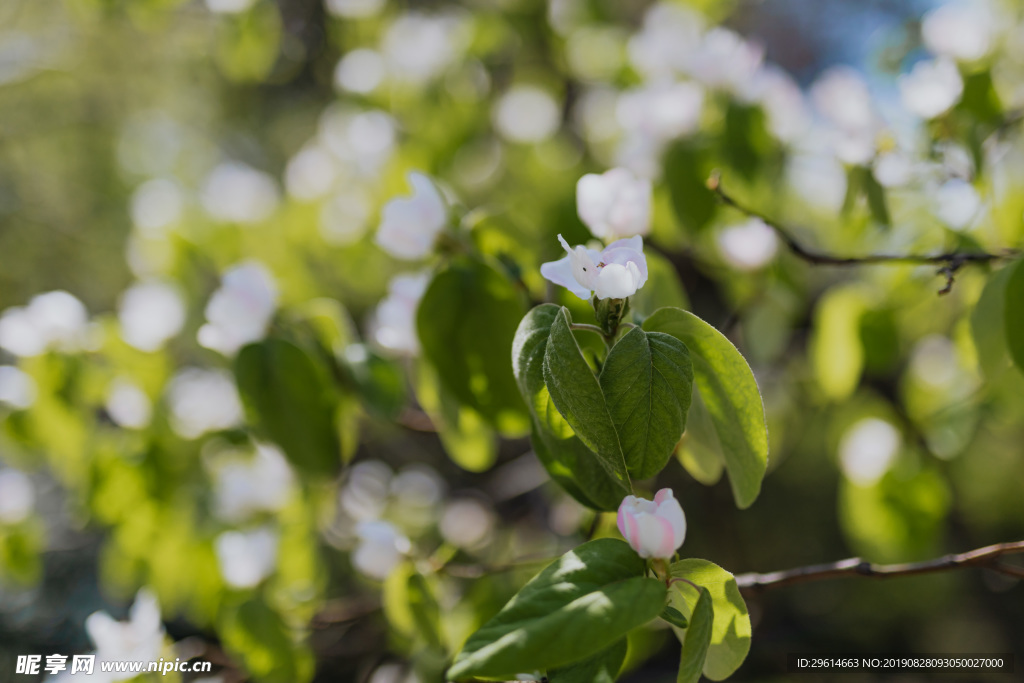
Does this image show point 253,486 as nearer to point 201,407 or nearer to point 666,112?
point 201,407

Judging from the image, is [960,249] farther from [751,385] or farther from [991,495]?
[991,495]

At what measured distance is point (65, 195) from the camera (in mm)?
3107

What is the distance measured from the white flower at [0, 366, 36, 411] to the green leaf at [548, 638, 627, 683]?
86 centimetres

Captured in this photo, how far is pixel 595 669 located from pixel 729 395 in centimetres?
19

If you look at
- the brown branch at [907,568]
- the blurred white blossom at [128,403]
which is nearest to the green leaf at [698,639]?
the brown branch at [907,568]

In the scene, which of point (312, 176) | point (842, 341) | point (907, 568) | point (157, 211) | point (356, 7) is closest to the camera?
point (907, 568)

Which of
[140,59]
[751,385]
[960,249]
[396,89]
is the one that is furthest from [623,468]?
[140,59]

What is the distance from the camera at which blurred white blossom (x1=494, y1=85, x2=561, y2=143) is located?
1.51 m

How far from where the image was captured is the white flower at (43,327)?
34.3 inches

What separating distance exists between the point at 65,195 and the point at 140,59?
2.44 ft

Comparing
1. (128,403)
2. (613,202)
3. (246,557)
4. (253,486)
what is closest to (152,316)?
(128,403)

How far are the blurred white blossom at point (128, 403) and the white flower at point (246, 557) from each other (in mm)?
235

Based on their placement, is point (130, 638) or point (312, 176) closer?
point (130, 638)

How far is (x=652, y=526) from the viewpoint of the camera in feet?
1.22
